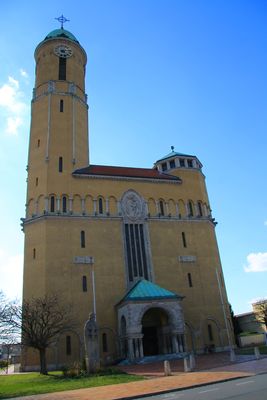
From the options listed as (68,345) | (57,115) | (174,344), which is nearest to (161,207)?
(174,344)

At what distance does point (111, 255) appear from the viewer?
3409cm

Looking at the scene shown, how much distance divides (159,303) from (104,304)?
527 centimetres

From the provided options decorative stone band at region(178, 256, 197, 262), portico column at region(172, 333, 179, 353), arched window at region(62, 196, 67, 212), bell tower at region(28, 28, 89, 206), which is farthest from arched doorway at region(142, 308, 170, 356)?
bell tower at region(28, 28, 89, 206)

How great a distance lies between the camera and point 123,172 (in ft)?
131

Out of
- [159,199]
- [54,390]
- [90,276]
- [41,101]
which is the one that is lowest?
[54,390]

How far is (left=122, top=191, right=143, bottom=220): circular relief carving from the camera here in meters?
36.7

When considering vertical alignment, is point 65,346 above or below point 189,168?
below

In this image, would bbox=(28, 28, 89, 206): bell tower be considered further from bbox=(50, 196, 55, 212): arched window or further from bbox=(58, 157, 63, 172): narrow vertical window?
bbox=(50, 196, 55, 212): arched window

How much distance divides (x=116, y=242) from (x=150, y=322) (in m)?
8.15

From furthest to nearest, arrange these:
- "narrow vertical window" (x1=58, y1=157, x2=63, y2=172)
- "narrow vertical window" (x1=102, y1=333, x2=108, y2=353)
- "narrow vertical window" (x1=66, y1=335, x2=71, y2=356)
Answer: "narrow vertical window" (x1=58, y1=157, x2=63, y2=172) < "narrow vertical window" (x1=102, y1=333, x2=108, y2=353) < "narrow vertical window" (x1=66, y1=335, x2=71, y2=356)

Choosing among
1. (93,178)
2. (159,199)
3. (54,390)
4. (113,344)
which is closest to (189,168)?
(159,199)

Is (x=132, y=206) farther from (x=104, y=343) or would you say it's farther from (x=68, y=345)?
(x=68, y=345)

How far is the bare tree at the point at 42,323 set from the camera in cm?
2462

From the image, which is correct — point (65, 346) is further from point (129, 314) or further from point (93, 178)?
point (93, 178)
